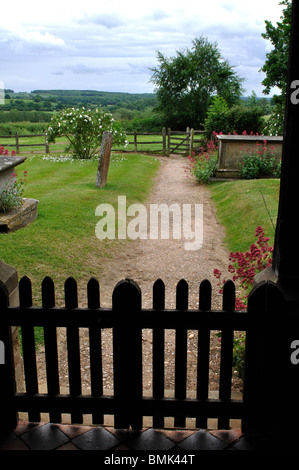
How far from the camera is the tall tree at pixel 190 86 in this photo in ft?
128

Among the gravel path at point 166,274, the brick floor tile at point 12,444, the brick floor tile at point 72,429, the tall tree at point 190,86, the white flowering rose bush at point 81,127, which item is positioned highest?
the tall tree at point 190,86

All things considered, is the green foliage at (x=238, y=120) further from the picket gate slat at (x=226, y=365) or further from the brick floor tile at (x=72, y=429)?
the brick floor tile at (x=72, y=429)

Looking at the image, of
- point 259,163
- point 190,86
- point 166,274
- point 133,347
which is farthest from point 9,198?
point 190,86

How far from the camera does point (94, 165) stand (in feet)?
63.5

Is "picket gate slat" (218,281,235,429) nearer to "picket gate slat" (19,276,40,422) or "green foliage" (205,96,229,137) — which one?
"picket gate slat" (19,276,40,422)

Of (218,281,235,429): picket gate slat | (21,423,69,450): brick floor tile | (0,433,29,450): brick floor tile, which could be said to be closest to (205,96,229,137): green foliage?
(218,281,235,429): picket gate slat

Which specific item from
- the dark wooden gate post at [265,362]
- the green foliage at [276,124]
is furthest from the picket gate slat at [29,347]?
the green foliage at [276,124]

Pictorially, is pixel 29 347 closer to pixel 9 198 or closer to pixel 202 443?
pixel 202 443

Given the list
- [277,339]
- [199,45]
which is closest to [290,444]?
[277,339]

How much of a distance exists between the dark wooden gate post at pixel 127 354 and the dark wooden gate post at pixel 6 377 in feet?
2.33

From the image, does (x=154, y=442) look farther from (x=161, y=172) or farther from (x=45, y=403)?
(x=161, y=172)

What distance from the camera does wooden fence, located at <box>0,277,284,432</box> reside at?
2.69m

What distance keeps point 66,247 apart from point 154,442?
5728 mm

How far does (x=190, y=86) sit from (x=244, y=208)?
104 feet
